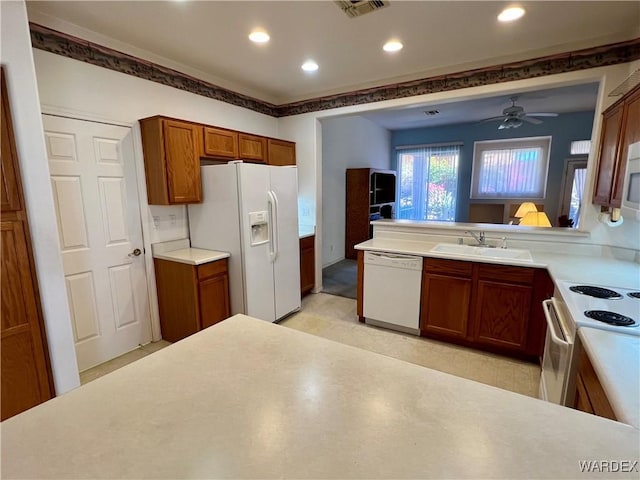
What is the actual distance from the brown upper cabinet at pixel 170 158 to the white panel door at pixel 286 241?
76 centimetres

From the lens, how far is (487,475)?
1.95ft

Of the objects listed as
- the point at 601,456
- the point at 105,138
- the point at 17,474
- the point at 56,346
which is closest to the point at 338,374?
the point at 601,456

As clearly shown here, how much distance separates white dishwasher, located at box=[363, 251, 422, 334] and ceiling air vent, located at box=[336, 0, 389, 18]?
6.52 feet

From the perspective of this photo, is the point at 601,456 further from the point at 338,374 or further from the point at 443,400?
the point at 338,374

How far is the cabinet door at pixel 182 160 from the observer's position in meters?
2.69

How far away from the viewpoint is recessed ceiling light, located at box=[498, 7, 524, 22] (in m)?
2.13

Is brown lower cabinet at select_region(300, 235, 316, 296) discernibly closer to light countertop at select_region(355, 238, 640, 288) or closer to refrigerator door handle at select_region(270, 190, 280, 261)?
refrigerator door handle at select_region(270, 190, 280, 261)

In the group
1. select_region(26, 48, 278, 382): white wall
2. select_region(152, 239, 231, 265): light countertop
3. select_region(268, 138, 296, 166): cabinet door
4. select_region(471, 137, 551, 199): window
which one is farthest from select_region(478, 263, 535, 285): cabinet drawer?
select_region(471, 137, 551, 199): window

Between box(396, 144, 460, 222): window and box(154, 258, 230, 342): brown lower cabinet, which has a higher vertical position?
box(396, 144, 460, 222): window

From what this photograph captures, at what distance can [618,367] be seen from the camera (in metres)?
1.04

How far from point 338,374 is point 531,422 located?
0.49 metres

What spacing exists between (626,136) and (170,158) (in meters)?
3.36

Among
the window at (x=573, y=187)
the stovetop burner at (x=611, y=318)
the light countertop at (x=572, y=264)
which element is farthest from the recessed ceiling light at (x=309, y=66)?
the window at (x=573, y=187)

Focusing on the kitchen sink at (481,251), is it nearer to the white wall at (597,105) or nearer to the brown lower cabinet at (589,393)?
the white wall at (597,105)
